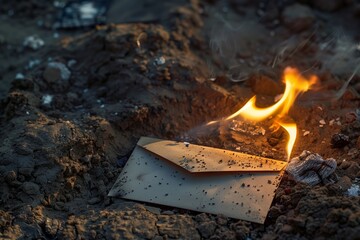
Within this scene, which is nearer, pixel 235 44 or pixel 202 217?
pixel 202 217

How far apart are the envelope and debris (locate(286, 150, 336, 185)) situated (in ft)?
0.49

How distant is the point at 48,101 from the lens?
489cm

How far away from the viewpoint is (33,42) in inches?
239

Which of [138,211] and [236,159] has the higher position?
[236,159]

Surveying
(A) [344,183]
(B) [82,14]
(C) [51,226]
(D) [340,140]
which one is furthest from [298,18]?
(C) [51,226]

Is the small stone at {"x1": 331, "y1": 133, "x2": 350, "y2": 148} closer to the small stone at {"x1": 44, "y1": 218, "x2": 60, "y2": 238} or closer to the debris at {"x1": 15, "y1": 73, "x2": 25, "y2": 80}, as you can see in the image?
the small stone at {"x1": 44, "y1": 218, "x2": 60, "y2": 238}

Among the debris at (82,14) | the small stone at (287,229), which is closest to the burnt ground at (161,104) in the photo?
the small stone at (287,229)

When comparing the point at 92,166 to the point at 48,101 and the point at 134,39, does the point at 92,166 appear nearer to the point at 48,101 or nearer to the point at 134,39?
the point at 48,101

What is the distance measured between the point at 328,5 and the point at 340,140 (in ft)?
9.04

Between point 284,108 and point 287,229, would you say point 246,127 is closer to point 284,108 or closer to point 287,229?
point 284,108

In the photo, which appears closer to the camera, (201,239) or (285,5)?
(201,239)

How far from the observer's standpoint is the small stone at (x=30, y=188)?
3887mm

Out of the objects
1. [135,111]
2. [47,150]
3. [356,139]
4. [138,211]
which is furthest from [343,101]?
[47,150]

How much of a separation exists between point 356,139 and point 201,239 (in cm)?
160
